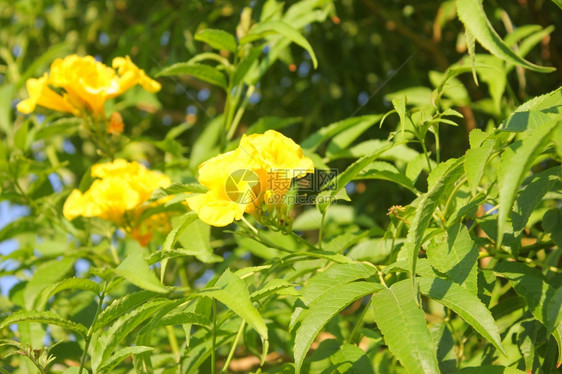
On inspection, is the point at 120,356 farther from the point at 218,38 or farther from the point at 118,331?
the point at 218,38

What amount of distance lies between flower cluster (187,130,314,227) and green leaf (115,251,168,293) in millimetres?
175

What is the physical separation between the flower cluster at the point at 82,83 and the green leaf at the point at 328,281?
1.03 m

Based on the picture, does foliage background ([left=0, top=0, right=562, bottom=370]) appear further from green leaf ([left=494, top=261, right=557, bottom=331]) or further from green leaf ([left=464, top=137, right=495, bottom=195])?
green leaf ([left=464, top=137, right=495, bottom=195])

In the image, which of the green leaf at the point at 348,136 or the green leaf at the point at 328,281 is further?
the green leaf at the point at 348,136

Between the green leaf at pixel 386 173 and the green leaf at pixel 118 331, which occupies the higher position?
the green leaf at pixel 386 173

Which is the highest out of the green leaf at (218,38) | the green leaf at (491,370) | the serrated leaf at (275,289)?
the green leaf at (218,38)

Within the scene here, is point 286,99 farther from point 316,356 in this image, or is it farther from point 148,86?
point 316,356

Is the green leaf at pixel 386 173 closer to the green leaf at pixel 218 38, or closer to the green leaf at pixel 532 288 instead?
the green leaf at pixel 532 288

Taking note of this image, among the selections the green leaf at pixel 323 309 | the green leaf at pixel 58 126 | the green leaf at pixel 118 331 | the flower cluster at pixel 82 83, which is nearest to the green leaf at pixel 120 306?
the green leaf at pixel 118 331

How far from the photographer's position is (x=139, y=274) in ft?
2.84

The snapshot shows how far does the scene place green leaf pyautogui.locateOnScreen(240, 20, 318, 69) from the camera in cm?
134

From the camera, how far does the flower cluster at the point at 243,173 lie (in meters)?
1.03

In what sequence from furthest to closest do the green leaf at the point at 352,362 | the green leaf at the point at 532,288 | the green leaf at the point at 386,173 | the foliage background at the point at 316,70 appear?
the foliage background at the point at 316,70 → the green leaf at the point at 386,173 → the green leaf at the point at 352,362 → the green leaf at the point at 532,288

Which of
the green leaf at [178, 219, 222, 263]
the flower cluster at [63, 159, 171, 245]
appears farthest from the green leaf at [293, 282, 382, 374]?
the flower cluster at [63, 159, 171, 245]
